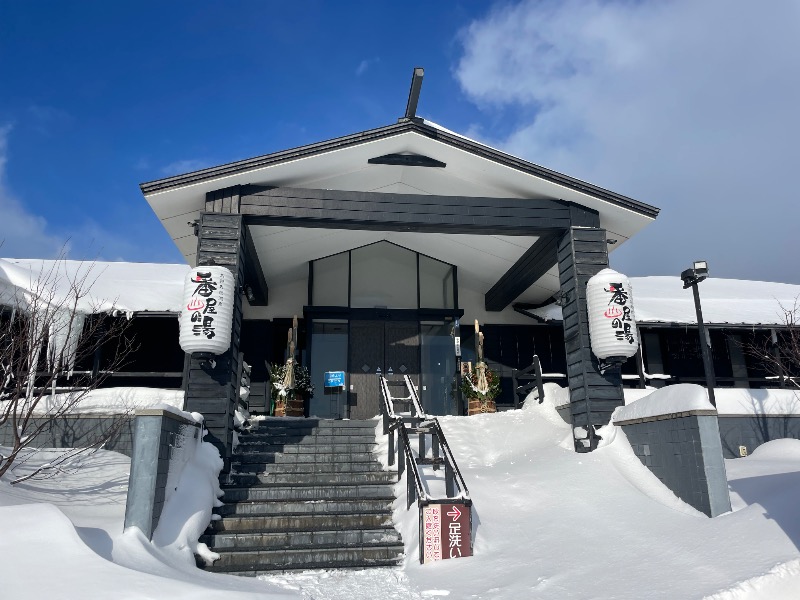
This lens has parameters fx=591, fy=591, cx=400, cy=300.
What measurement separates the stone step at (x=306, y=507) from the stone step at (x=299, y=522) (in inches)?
3.6

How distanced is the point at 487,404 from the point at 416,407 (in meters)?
3.56

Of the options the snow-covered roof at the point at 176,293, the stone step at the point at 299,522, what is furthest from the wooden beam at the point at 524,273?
the stone step at the point at 299,522

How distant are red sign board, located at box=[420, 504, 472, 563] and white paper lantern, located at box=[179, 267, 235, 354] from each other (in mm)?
4030

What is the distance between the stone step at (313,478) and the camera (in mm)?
7879

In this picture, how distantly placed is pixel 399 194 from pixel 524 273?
4.16 meters

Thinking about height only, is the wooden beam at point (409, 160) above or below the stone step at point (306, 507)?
above

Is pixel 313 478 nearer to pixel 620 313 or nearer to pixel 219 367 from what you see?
pixel 219 367

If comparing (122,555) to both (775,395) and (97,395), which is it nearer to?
(97,395)

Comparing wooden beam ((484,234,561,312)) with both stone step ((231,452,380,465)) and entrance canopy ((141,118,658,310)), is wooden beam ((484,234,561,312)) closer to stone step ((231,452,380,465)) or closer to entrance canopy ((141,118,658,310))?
entrance canopy ((141,118,658,310))

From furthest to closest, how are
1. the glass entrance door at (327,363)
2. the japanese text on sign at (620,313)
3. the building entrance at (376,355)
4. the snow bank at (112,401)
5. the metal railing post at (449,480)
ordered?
the building entrance at (376,355) → the glass entrance door at (327,363) → the snow bank at (112,401) → the japanese text on sign at (620,313) → the metal railing post at (449,480)

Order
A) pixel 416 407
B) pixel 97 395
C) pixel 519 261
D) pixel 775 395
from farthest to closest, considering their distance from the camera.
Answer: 1. pixel 519 261
2. pixel 775 395
3. pixel 97 395
4. pixel 416 407

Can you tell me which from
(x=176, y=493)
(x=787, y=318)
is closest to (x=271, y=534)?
(x=176, y=493)

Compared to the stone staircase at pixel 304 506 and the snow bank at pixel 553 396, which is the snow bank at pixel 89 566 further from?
the snow bank at pixel 553 396

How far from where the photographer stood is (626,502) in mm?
7078
